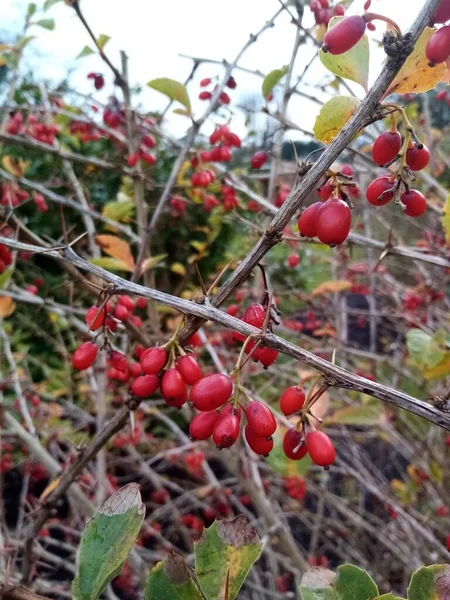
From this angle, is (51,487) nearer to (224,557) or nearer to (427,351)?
(224,557)

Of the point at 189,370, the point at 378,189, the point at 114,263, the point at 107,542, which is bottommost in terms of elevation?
the point at 114,263

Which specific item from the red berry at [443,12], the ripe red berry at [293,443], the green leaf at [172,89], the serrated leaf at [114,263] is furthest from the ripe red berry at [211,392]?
the green leaf at [172,89]

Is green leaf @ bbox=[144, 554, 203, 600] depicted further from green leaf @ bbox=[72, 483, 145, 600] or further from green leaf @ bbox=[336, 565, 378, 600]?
green leaf @ bbox=[336, 565, 378, 600]

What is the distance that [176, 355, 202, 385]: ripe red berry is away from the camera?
2.66 ft

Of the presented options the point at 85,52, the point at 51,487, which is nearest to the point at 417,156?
the point at 51,487

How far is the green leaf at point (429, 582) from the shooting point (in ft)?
1.93

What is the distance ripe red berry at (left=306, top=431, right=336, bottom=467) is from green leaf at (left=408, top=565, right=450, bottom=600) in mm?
208

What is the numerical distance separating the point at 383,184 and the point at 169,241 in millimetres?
4756

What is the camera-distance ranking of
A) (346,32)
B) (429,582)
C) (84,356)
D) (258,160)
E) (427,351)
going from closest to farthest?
1. (429,582)
2. (346,32)
3. (84,356)
4. (427,351)
5. (258,160)

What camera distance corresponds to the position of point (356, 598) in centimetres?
62

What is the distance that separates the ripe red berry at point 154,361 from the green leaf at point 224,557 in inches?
11.0

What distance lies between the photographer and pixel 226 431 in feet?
2.43

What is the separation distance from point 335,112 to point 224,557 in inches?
29.2

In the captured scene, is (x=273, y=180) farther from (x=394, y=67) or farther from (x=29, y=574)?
(x=29, y=574)
